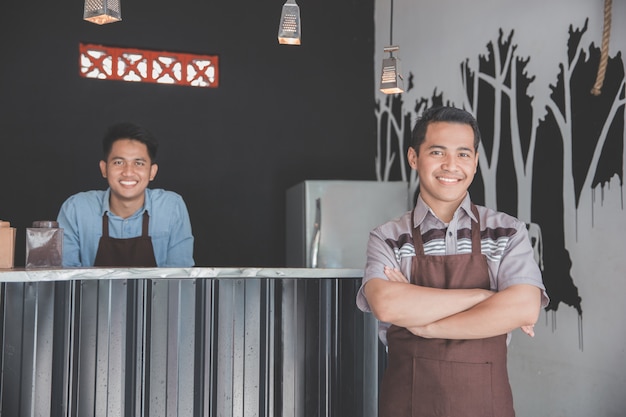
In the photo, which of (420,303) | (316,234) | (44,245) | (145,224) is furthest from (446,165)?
(316,234)

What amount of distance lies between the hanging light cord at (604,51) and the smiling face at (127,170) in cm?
185

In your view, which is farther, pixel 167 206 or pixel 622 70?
pixel 167 206

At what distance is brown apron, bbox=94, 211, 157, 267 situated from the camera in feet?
9.43

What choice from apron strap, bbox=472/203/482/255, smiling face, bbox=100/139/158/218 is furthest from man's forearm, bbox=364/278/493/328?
smiling face, bbox=100/139/158/218

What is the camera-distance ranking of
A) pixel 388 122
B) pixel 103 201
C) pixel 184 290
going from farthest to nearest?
pixel 388 122, pixel 103 201, pixel 184 290

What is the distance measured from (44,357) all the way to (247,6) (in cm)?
351

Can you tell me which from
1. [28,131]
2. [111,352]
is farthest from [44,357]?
[28,131]

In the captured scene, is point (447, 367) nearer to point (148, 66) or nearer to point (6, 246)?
point (6, 246)

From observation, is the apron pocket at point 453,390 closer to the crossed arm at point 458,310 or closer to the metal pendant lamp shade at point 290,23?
the crossed arm at point 458,310

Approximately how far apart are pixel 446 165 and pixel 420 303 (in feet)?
1.22

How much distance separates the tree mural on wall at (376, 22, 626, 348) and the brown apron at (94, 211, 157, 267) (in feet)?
5.64

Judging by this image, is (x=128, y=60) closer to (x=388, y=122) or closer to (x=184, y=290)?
(x=388, y=122)

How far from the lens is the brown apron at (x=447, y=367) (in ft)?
5.57

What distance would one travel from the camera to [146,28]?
471 cm
